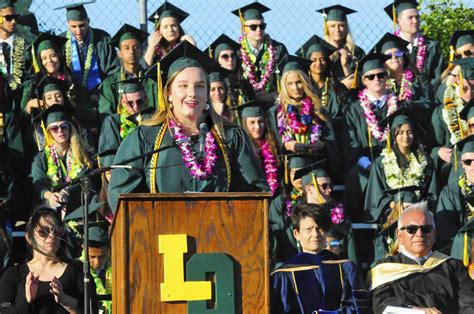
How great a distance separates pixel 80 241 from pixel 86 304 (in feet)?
13.7

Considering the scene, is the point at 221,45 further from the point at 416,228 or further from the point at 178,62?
the point at 178,62

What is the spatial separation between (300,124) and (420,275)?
4.17 m

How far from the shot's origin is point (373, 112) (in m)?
13.9

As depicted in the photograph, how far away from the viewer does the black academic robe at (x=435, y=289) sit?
9281mm

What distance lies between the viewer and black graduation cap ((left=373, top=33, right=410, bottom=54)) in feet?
48.5

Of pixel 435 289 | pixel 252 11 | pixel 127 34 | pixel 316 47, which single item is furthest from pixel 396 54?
pixel 435 289

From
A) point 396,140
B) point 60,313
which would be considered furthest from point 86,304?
point 396,140

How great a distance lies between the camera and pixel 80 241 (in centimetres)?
1145

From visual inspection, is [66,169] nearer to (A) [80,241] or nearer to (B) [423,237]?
(A) [80,241]

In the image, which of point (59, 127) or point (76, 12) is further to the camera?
point (76, 12)

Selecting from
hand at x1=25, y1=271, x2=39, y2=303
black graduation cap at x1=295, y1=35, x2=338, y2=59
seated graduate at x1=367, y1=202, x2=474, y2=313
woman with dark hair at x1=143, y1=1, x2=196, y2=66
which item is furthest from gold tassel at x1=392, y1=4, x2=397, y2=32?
hand at x1=25, y1=271, x2=39, y2=303

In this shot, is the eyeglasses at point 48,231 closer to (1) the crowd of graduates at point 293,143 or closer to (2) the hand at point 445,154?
(1) the crowd of graduates at point 293,143

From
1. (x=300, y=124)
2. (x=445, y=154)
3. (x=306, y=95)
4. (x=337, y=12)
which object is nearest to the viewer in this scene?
(x=445, y=154)

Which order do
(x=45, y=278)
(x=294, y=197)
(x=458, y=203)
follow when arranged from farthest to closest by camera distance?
(x=294, y=197) < (x=458, y=203) < (x=45, y=278)
